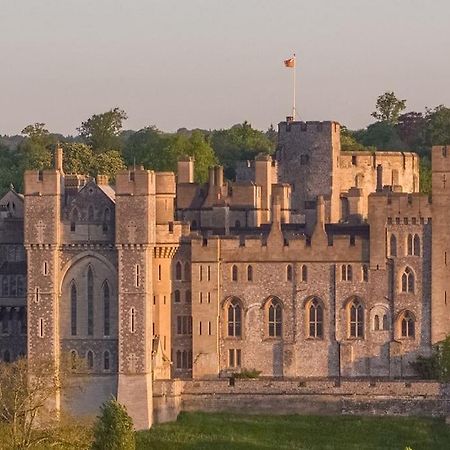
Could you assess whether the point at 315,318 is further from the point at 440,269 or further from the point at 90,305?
the point at 90,305

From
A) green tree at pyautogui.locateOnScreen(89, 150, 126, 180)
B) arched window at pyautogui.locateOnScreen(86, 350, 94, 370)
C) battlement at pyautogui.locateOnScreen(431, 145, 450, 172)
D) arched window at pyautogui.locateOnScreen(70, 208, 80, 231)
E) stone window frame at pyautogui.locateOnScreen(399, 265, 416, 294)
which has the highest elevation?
green tree at pyautogui.locateOnScreen(89, 150, 126, 180)

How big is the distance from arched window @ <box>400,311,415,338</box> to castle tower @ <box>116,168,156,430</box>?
10.9m

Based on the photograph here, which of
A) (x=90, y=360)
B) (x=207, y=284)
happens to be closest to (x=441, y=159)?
(x=207, y=284)

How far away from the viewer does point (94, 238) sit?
398ft

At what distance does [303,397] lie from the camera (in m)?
121

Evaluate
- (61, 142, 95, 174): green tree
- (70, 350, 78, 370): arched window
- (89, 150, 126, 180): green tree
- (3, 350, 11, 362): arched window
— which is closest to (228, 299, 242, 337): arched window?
(70, 350, 78, 370): arched window

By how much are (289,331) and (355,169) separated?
15794mm

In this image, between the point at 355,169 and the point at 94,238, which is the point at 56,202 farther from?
the point at 355,169

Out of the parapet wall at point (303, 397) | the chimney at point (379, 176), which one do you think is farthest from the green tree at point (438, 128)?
the parapet wall at point (303, 397)

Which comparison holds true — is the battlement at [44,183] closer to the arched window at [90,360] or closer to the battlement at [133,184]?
the battlement at [133,184]

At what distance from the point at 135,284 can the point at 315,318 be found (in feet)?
28.9

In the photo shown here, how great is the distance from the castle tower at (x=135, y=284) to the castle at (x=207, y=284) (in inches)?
2.2

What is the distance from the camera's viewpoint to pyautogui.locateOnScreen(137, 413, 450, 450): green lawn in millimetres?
117562

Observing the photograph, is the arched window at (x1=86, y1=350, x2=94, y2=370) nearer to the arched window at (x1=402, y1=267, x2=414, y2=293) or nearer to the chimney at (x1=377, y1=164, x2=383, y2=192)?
the arched window at (x1=402, y1=267, x2=414, y2=293)
